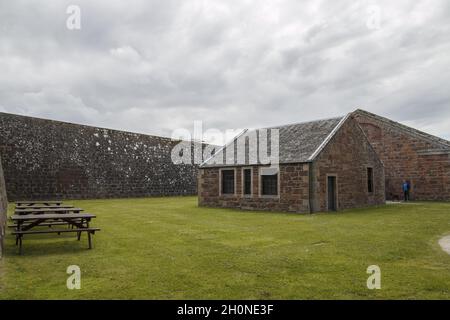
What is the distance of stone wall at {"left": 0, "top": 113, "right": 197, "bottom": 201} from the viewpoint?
2258 centimetres

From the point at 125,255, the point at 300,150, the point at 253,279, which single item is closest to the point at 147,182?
the point at 300,150

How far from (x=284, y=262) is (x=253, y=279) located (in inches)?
51.5

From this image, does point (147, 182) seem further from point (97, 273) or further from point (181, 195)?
point (97, 273)

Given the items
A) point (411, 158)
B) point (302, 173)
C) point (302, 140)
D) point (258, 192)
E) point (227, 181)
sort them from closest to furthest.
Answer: point (302, 173), point (258, 192), point (302, 140), point (227, 181), point (411, 158)

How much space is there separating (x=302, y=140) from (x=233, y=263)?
501 inches

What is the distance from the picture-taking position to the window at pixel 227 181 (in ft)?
63.5

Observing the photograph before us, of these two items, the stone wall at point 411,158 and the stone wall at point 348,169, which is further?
the stone wall at point 411,158

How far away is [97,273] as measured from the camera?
19.3ft

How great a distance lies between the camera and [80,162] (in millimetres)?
25750

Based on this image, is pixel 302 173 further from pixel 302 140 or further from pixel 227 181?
pixel 227 181

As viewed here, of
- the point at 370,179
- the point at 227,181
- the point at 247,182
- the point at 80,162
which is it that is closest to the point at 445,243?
the point at 247,182

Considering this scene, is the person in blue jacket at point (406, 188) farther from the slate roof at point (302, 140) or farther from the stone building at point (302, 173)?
the slate roof at point (302, 140)

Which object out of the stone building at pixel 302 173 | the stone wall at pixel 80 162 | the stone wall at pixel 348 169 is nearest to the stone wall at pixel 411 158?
the stone building at pixel 302 173

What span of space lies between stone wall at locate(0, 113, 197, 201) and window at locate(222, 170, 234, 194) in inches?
462
